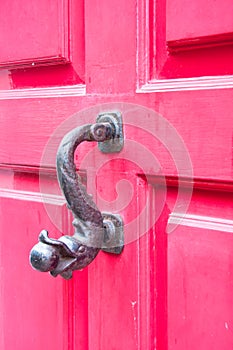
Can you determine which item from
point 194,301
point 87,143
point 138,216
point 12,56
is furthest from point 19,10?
point 194,301

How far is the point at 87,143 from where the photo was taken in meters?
0.64

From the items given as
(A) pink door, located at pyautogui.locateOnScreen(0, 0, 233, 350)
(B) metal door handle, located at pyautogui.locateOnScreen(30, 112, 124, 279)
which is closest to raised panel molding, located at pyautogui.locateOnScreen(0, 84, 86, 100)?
(A) pink door, located at pyautogui.locateOnScreen(0, 0, 233, 350)

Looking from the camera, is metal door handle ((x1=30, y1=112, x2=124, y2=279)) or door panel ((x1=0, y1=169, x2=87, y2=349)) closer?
metal door handle ((x1=30, y1=112, x2=124, y2=279))

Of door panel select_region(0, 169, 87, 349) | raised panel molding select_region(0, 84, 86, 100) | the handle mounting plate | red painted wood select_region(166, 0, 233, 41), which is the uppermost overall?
red painted wood select_region(166, 0, 233, 41)

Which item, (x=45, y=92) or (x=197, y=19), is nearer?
(x=197, y=19)

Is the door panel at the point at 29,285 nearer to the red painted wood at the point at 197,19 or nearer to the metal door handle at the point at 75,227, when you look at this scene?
the metal door handle at the point at 75,227

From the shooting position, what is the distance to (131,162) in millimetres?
594

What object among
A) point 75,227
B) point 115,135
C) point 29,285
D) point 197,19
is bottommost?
point 29,285

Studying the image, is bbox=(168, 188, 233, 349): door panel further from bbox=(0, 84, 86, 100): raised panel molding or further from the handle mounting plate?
bbox=(0, 84, 86, 100): raised panel molding

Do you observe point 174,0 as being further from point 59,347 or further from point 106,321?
point 59,347

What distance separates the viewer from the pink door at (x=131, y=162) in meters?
0.53

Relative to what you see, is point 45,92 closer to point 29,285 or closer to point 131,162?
point 131,162

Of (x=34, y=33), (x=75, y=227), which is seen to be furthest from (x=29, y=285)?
(x=34, y=33)

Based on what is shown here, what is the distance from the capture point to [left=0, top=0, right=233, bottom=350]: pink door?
0.53 meters
